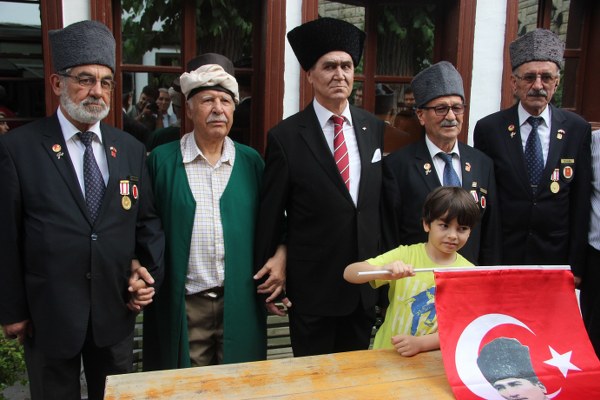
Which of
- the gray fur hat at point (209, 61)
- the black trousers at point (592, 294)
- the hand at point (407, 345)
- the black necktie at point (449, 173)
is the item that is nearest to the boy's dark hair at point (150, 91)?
the gray fur hat at point (209, 61)

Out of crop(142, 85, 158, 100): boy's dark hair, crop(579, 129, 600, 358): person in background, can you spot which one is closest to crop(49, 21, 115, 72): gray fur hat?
crop(142, 85, 158, 100): boy's dark hair

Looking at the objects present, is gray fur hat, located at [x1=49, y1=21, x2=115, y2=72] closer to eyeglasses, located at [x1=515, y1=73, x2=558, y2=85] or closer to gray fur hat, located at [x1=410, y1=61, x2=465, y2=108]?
gray fur hat, located at [x1=410, y1=61, x2=465, y2=108]

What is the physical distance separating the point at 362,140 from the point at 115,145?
1142 millimetres

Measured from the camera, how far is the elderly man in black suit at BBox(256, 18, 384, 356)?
2.70 m

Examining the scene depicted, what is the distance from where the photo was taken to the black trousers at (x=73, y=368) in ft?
8.00

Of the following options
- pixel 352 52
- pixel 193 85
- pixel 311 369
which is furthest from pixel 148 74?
pixel 311 369

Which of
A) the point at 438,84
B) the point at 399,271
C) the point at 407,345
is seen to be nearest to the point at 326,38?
the point at 438,84

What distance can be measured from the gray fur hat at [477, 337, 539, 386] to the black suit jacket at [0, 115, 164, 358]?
1500 millimetres

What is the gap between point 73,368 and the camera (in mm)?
2494

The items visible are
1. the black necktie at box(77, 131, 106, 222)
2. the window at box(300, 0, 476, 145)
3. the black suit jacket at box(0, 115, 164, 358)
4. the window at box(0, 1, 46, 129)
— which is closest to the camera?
the black suit jacket at box(0, 115, 164, 358)

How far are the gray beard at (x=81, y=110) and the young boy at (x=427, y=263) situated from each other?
4.05 ft

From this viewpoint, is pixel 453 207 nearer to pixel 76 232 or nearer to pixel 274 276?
pixel 274 276

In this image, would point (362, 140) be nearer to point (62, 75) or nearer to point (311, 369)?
point (311, 369)

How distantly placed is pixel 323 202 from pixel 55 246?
116 cm
